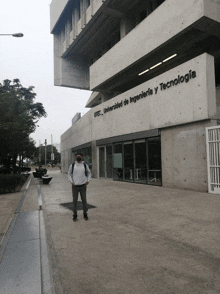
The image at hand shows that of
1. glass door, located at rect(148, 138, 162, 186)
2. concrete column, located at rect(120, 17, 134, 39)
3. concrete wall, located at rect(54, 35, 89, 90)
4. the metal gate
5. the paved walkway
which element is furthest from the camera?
concrete wall, located at rect(54, 35, 89, 90)

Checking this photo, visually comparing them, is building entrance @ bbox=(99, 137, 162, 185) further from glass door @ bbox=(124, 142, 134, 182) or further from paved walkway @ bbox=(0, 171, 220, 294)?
paved walkway @ bbox=(0, 171, 220, 294)

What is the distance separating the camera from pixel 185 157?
10156mm

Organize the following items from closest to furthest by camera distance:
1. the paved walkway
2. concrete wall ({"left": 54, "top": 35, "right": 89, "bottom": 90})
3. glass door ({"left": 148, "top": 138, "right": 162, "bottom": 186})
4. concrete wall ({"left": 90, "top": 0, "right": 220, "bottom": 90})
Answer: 1. the paved walkway
2. concrete wall ({"left": 90, "top": 0, "right": 220, "bottom": 90})
3. glass door ({"left": 148, "top": 138, "right": 162, "bottom": 186})
4. concrete wall ({"left": 54, "top": 35, "right": 89, "bottom": 90})

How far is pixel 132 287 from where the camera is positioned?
102 inches

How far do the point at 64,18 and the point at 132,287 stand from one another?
27738mm

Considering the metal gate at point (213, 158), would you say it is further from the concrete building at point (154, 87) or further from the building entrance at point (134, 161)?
the building entrance at point (134, 161)

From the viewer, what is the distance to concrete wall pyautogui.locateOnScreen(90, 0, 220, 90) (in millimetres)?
9297

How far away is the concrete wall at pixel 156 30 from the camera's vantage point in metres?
9.30

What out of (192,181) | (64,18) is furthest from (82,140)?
(192,181)

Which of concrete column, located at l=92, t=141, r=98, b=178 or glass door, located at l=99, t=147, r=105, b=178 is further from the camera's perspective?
concrete column, located at l=92, t=141, r=98, b=178

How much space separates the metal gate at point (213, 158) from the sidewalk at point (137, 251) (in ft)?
9.05

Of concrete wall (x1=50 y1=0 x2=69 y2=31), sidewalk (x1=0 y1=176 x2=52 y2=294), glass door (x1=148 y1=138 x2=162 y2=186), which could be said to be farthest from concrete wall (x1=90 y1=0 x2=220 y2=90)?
concrete wall (x1=50 y1=0 x2=69 y2=31)

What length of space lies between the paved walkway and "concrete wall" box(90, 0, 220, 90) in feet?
27.5

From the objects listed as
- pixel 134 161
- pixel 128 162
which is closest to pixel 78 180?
pixel 134 161
